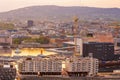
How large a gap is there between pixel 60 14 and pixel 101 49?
60.6 feet

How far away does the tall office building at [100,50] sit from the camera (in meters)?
11.4

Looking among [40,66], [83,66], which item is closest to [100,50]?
[83,66]

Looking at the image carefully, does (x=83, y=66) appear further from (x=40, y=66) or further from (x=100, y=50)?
(x=100, y=50)

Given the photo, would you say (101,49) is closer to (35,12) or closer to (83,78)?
(83,78)

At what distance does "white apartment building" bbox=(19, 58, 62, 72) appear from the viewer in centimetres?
862

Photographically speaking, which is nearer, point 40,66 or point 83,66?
point 40,66

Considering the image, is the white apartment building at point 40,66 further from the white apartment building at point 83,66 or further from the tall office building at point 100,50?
the tall office building at point 100,50

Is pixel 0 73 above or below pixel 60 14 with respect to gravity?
above

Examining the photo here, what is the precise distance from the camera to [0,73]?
7219mm

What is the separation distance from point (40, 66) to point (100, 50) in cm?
317

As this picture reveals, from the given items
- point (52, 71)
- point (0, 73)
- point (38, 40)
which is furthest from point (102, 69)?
point (38, 40)

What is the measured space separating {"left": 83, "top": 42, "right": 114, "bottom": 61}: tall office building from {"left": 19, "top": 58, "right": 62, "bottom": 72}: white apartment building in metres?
2.71

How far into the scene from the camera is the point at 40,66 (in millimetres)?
8727

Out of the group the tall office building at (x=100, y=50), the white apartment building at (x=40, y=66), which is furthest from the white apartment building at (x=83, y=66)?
the tall office building at (x=100, y=50)
